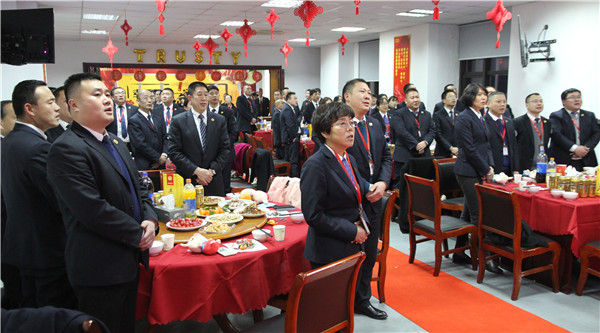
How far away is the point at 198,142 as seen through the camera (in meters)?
4.05

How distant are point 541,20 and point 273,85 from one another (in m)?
10.1

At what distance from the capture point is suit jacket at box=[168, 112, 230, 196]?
3980mm

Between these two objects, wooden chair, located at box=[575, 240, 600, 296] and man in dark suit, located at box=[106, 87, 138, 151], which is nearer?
wooden chair, located at box=[575, 240, 600, 296]

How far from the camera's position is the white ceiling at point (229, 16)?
26.1 ft

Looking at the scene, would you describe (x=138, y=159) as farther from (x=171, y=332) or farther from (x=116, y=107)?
(x=171, y=332)

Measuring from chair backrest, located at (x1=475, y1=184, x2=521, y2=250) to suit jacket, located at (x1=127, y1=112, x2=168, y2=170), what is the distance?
379 cm

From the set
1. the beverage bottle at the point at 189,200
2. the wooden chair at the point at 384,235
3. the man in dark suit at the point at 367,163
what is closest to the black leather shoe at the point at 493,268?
the wooden chair at the point at 384,235

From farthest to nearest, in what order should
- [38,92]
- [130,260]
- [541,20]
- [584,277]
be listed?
[541,20] → [584,277] → [38,92] → [130,260]

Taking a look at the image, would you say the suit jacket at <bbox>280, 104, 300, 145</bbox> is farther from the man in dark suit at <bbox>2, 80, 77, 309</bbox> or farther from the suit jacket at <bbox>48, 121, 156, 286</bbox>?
the suit jacket at <bbox>48, 121, 156, 286</bbox>

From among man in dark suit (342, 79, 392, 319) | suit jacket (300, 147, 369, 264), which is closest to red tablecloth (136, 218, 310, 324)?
suit jacket (300, 147, 369, 264)

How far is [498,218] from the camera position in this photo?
11.5 ft

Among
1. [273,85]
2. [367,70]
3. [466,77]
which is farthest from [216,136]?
[273,85]

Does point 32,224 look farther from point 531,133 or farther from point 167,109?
point 531,133

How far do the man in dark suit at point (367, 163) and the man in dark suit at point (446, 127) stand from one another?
3.16 meters
